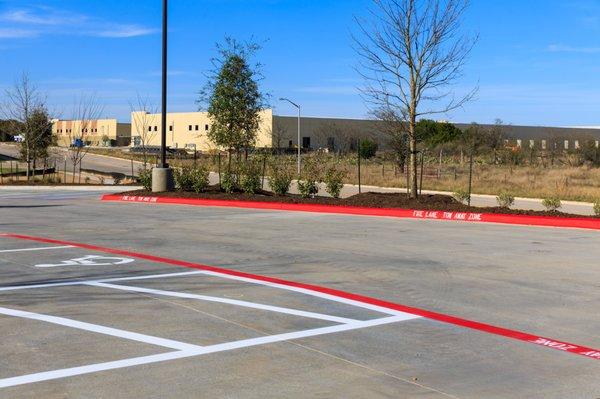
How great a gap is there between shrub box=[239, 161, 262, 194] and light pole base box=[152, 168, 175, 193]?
8.67 feet

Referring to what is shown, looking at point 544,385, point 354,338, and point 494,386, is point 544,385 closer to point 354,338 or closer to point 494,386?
point 494,386

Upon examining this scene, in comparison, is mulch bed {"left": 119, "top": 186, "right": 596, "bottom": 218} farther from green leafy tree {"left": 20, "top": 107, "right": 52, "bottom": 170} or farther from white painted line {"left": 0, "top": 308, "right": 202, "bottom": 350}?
green leafy tree {"left": 20, "top": 107, "right": 52, "bottom": 170}

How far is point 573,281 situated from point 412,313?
3.14 meters

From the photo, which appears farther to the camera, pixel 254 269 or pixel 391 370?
pixel 254 269

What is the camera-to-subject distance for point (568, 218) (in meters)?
16.9

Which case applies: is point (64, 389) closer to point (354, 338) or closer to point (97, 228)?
point (354, 338)

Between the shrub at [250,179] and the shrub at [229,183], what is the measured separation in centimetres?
22

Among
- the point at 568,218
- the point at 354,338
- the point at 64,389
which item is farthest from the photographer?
the point at 568,218

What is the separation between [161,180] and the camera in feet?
84.3

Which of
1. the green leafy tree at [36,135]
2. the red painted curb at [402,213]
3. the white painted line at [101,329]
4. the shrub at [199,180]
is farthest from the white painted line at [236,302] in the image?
the green leafy tree at [36,135]

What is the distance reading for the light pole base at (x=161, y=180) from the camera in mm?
25609

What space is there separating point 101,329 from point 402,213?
1360cm

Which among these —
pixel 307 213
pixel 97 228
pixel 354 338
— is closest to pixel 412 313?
pixel 354 338

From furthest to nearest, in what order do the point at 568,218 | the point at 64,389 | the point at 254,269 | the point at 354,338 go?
the point at 568,218, the point at 254,269, the point at 354,338, the point at 64,389
